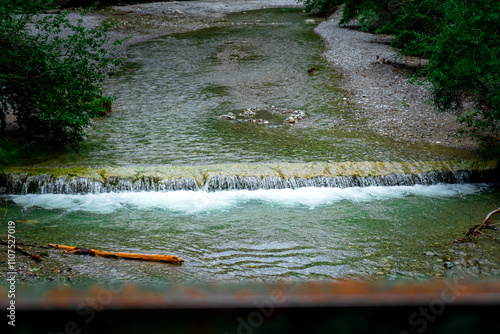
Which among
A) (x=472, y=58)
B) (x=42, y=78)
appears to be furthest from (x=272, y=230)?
(x=42, y=78)

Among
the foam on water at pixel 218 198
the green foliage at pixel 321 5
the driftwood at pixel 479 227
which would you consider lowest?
the foam on water at pixel 218 198

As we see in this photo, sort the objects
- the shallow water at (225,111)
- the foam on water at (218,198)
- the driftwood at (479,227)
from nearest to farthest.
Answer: the driftwood at (479,227)
the foam on water at (218,198)
the shallow water at (225,111)

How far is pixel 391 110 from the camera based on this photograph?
12.0m

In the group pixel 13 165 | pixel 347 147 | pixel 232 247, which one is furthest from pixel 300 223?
pixel 13 165

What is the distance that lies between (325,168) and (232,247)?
3.36 m

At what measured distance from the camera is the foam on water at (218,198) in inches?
294

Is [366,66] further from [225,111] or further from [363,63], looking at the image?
[225,111]

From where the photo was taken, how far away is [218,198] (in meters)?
7.92

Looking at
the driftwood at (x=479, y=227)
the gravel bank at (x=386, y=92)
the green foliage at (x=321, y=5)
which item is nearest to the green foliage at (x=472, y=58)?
the gravel bank at (x=386, y=92)

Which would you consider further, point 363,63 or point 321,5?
point 321,5

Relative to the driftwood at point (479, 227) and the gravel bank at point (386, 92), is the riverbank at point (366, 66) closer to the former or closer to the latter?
the gravel bank at point (386, 92)

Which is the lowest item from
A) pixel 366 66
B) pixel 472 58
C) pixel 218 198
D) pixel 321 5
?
pixel 218 198

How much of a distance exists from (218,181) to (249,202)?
86 cm

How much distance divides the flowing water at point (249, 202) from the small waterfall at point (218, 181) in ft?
0.09
